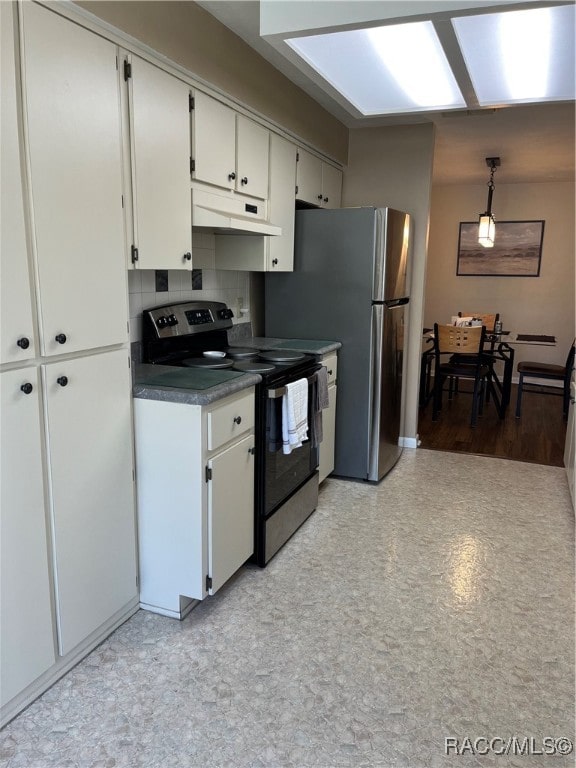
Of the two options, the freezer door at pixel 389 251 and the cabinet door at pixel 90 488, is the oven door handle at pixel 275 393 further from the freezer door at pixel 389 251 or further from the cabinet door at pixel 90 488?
the freezer door at pixel 389 251

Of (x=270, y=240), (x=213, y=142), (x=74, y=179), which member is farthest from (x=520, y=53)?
(x=270, y=240)

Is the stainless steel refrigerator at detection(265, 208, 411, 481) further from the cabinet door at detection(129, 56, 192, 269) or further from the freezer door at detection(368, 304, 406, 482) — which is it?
the cabinet door at detection(129, 56, 192, 269)

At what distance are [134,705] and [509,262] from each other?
6546mm

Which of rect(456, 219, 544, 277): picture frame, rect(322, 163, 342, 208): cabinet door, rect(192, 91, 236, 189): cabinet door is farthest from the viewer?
rect(456, 219, 544, 277): picture frame

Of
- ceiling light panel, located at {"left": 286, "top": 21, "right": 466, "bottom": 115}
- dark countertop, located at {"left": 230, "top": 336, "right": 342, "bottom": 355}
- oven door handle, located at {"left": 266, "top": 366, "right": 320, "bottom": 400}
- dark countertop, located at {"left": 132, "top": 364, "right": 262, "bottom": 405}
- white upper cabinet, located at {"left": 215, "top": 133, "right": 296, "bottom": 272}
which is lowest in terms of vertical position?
oven door handle, located at {"left": 266, "top": 366, "right": 320, "bottom": 400}

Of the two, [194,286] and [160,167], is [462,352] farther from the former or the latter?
[160,167]

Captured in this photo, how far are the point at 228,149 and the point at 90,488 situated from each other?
169 centimetres

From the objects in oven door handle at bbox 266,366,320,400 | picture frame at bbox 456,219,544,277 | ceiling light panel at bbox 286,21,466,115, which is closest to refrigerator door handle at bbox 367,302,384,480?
oven door handle at bbox 266,366,320,400

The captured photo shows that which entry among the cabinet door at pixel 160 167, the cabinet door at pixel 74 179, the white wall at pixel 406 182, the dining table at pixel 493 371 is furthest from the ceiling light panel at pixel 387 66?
the dining table at pixel 493 371

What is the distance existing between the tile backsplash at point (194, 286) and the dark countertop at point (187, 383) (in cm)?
30

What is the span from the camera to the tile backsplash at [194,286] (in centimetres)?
260

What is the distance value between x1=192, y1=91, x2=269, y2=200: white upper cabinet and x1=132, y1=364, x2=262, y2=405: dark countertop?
843 millimetres

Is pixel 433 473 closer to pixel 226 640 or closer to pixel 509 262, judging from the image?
pixel 226 640

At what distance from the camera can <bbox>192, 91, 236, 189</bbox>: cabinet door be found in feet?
7.96
